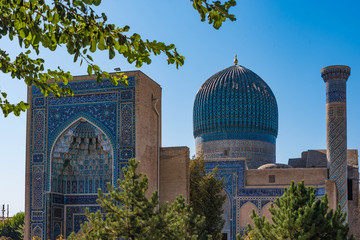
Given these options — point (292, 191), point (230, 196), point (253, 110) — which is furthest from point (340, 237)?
point (253, 110)

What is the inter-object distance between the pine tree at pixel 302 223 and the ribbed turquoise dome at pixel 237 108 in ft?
48.6

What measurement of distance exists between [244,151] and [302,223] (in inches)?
594

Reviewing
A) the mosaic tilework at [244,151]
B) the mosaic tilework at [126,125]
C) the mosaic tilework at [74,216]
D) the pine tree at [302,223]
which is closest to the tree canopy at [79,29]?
the pine tree at [302,223]

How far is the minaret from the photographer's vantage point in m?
19.6

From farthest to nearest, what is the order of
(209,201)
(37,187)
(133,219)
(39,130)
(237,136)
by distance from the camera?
(237,136)
(209,201)
(39,130)
(37,187)
(133,219)

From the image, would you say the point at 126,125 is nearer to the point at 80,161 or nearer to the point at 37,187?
the point at 80,161

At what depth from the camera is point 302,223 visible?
8242mm

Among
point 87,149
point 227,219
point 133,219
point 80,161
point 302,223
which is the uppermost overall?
point 87,149

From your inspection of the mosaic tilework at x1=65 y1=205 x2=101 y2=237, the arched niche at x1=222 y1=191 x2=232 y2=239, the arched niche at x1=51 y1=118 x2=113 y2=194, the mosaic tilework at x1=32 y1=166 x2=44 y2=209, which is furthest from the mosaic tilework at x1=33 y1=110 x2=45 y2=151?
the arched niche at x1=222 y1=191 x2=232 y2=239

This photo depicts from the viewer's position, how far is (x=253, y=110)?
2375cm

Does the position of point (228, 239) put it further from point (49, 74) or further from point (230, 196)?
point (49, 74)

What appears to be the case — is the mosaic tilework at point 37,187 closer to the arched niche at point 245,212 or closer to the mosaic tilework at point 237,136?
the arched niche at point 245,212

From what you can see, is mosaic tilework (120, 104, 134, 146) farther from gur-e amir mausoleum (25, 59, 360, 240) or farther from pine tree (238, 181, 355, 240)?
pine tree (238, 181, 355, 240)

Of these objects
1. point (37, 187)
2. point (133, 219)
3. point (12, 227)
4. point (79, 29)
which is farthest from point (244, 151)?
point (79, 29)
